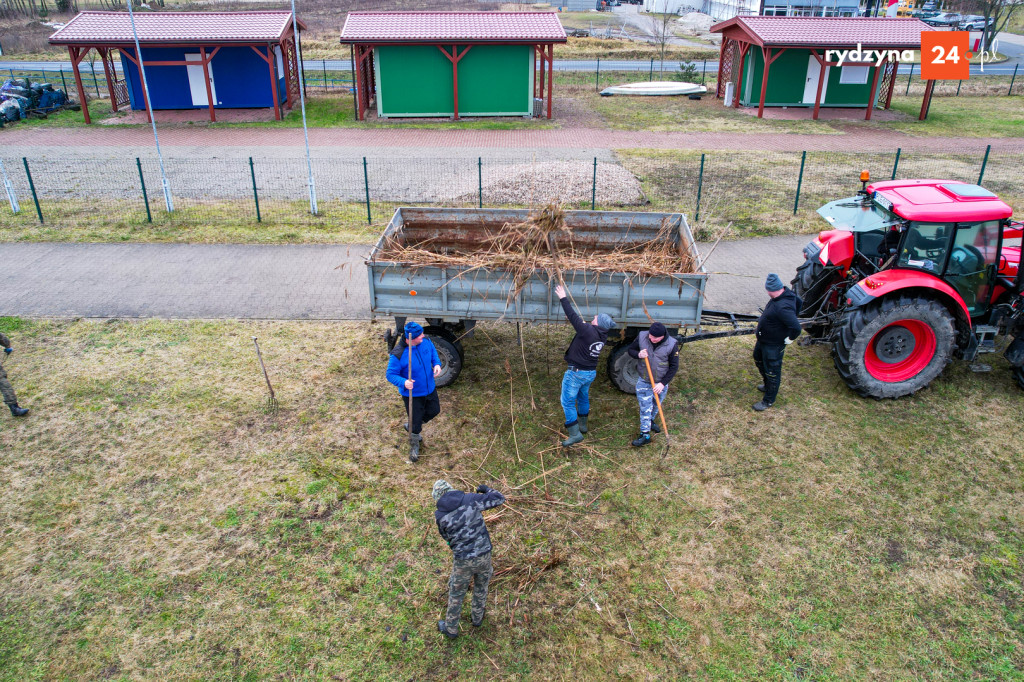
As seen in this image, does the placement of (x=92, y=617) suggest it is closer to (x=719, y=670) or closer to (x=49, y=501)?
(x=49, y=501)

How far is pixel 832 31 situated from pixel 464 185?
16.3 m

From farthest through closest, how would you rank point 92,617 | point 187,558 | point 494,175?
point 494,175 < point 187,558 < point 92,617

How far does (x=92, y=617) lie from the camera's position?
5270 millimetres

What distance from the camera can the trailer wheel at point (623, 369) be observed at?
7898 millimetres

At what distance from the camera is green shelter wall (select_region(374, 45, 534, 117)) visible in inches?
926

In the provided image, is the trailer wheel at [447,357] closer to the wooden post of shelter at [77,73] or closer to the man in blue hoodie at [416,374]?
the man in blue hoodie at [416,374]

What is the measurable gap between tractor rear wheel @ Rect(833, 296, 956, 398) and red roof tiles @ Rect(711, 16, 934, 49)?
18816mm

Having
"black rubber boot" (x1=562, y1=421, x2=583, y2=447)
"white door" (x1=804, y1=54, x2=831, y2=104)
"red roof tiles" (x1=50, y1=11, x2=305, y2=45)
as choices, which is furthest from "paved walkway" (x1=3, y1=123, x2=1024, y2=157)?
"black rubber boot" (x1=562, y1=421, x2=583, y2=447)

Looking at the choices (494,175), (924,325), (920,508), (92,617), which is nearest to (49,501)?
(92,617)

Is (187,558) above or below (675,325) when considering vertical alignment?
below

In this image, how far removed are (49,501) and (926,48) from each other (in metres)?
28.1

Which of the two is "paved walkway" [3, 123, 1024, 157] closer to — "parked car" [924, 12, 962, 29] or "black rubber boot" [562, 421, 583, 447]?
"black rubber boot" [562, 421, 583, 447]

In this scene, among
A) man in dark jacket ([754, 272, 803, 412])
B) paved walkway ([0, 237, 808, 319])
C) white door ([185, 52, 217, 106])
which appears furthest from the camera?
white door ([185, 52, 217, 106])

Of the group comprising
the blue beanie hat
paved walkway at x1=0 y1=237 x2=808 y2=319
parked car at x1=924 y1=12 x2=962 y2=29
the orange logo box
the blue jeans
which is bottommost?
paved walkway at x1=0 y1=237 x2=808 y2=319
